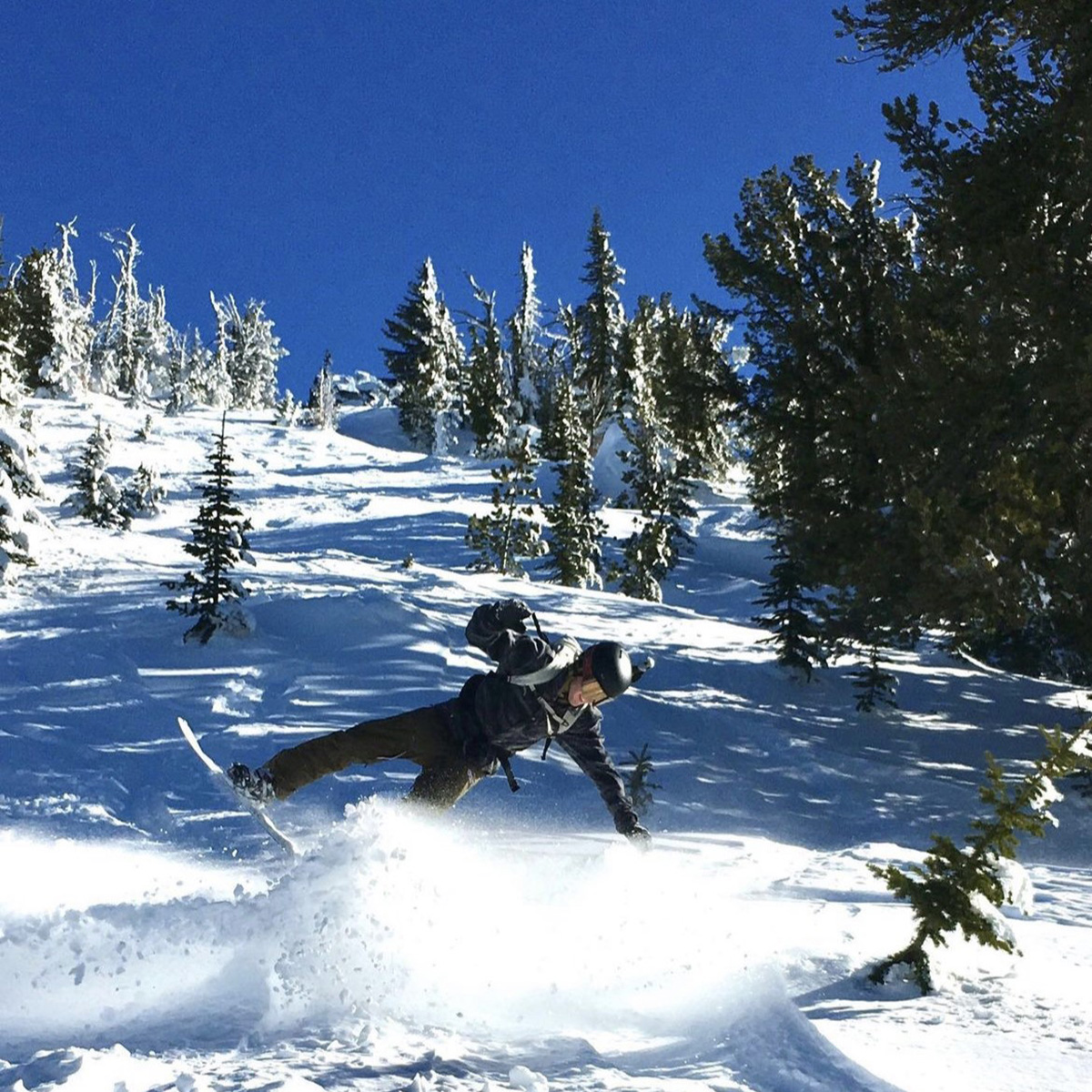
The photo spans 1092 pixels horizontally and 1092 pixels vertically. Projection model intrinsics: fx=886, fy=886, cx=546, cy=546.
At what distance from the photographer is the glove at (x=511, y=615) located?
5.65 metres

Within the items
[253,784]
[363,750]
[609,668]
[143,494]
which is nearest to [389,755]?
[363,750]

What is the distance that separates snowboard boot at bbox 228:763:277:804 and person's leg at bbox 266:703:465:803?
5cm

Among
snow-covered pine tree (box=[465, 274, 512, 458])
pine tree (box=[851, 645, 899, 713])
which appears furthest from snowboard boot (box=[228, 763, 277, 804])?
Answer: snow-covered pine tree (box=[465, 274, 512, 458])

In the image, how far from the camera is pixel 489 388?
4659cm

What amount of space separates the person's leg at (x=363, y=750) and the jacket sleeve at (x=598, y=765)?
0.78m

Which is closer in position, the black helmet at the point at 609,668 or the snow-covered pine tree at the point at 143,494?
the black helmet at the point at 609,668

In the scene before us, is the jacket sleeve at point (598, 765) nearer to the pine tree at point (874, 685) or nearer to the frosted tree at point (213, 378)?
the pine tree at point (874, 685)

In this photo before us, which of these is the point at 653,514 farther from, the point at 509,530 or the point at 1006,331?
the point at 1006,331

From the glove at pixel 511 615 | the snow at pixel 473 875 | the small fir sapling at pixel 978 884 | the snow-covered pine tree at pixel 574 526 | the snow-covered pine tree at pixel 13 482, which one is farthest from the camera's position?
the snow-covered pine tree at pixel 574 526

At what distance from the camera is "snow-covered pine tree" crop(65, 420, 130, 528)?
25.3 metres

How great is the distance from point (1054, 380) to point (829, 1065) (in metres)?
9.14

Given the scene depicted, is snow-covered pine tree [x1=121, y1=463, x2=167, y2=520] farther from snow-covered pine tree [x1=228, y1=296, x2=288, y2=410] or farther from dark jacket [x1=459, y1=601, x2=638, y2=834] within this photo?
snow-covered pine tree [x1=228, y1=296, x2=288, y2=410]

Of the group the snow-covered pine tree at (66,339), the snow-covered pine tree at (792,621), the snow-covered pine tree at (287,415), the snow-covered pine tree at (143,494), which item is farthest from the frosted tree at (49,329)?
the snow-covered pine tree at (792,621)

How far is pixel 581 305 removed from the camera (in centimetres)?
5219
